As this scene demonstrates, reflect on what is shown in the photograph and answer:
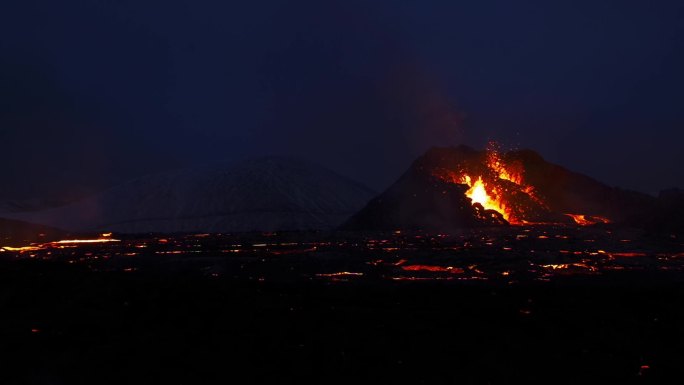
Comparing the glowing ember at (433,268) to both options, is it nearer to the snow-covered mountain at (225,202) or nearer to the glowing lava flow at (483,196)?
the glowing lava flow at (483,196)

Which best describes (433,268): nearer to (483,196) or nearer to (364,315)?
(364,315)

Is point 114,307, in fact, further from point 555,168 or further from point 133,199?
point 133,199

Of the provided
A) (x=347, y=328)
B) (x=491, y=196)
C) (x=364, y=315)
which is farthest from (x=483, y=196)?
(x=347, y=328)

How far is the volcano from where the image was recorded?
6281 cm

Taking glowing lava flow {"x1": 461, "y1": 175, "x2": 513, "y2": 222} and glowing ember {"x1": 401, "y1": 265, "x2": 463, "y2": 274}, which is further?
glowing lava flow {"x1": 461, "y1": 175, "x2": 513, "y2": 222}

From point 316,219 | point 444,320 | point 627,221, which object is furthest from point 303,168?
point 444,320

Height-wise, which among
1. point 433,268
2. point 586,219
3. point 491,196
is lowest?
point 433,268

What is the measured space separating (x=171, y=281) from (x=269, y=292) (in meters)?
6.02

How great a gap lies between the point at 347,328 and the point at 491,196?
176 ft

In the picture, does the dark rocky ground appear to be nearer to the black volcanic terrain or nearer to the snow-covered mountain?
the black volcanic terrain

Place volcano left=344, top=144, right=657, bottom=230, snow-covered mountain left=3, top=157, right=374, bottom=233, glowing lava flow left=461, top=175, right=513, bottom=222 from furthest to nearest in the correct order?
snow-covered mountain left=3, top=157, right=374, bottom=233 < glowing lava flow left=461, top=175, right=513, bottom=222 < volcano left=344, top=144, right=657, bottom=230

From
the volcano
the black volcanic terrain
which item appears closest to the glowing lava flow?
the volcano

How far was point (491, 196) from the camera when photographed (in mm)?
65625

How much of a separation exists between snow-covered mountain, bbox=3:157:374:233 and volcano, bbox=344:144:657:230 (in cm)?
3661
